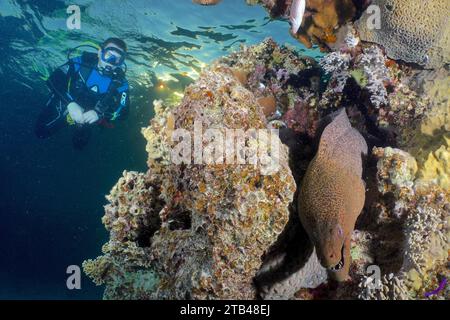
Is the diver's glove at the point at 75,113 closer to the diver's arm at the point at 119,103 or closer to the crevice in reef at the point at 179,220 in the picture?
the diver's arm at the point at 119,103

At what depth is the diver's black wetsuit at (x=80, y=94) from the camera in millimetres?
11688

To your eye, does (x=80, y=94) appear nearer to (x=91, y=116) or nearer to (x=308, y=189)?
(x=91, y=116)

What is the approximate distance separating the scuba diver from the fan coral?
8266mm

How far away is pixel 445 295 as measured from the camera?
2.93m

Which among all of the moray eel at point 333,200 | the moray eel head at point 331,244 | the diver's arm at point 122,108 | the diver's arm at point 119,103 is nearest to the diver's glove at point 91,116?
the diver's arm at point 119,103

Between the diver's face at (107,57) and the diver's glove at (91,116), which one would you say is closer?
the diver's glove at (91,116)

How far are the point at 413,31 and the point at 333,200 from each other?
345 cm

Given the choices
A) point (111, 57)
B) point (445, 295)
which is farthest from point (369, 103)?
point (111, 57)

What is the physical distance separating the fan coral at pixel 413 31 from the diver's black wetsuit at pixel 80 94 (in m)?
8.71

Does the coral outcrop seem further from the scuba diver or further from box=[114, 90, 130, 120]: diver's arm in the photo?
the scuba diver

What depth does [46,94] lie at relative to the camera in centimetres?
2866

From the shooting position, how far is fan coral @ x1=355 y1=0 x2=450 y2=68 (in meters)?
4.36
